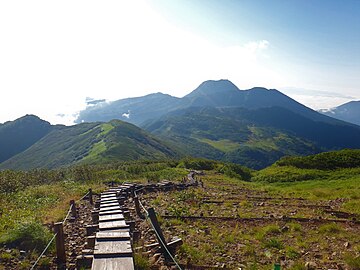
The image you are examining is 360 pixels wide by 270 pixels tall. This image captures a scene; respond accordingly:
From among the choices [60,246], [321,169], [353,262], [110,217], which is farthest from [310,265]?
[321,169]

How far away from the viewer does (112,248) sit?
7.28m

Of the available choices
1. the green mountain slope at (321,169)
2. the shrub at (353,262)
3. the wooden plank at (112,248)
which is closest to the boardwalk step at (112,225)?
the wooden plank at (112,248)

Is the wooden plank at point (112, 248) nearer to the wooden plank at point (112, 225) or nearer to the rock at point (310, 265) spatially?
the wooden plank at point (112, 225)

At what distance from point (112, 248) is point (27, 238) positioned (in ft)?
13.2

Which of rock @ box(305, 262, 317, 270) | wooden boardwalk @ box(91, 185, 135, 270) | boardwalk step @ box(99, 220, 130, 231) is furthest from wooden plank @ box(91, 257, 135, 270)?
rock @ box(305, 262, 317, 270)

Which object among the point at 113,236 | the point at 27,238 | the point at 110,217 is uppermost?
the point at 113,236

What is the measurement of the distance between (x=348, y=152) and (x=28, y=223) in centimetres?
3789

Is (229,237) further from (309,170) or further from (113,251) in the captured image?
(309,170)

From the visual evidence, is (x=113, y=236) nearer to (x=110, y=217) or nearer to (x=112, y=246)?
(x=112, y=246)

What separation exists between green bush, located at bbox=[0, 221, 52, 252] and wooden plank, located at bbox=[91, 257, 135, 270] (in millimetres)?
3746

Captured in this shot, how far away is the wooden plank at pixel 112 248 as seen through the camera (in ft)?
22.7

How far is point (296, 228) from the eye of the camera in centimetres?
1315

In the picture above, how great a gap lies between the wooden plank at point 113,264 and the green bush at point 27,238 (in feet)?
12.3

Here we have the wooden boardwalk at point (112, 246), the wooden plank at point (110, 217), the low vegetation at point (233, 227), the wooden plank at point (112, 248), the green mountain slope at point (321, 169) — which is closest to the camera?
the wooden boardwalk at point (112, 246)
